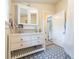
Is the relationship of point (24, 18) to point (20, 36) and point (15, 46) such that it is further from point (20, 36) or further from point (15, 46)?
point (15, 46)

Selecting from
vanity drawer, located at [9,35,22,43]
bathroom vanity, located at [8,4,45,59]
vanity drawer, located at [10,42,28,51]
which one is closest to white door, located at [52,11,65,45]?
bathroom vanity, located at [8,4,45,59]

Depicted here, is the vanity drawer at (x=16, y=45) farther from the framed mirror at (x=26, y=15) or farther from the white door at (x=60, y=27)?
the white door at (x=60, y=27)

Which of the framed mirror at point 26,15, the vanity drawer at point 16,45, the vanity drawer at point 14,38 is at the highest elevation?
the framed mirror at point 26,15

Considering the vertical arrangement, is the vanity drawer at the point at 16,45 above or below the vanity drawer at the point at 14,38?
below

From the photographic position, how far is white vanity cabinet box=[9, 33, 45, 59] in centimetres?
277

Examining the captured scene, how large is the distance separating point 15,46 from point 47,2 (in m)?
3.44

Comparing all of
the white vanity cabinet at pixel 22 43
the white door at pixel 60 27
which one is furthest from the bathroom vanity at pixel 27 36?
the white door at pixel 60 27

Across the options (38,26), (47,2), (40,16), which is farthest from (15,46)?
(47,2)

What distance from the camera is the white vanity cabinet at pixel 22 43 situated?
2770mm

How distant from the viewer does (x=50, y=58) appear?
3.35 meters

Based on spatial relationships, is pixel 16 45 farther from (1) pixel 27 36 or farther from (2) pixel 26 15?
(2) pixel 26 15

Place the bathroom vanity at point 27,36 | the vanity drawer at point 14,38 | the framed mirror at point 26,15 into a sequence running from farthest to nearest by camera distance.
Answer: the framed mirror at point 26,15 → the bathroom vanity at point 27,36 → the vanity drawer at point 14,38

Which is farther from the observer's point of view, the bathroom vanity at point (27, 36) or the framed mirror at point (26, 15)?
the framed mirror at point (26, 15)
